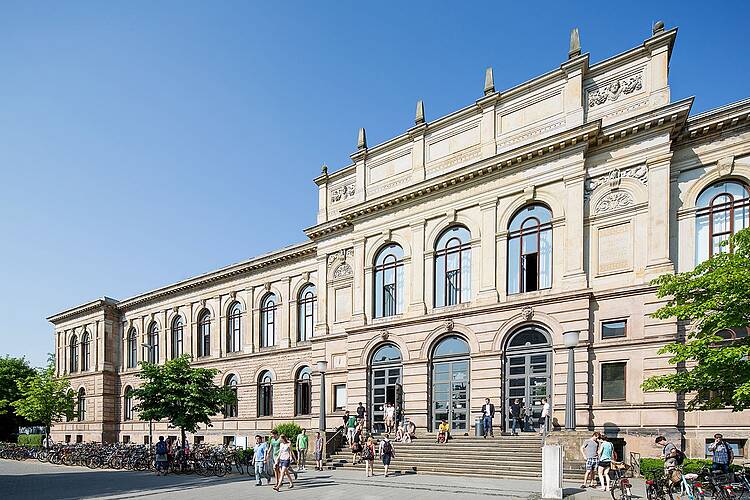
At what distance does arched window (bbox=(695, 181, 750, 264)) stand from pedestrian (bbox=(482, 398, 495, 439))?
10.4 meters

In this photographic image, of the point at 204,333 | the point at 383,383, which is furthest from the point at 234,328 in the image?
the point at 383,383

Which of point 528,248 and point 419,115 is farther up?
point 419,115

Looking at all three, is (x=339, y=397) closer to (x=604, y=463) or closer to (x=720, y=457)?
(x=604, y=463)

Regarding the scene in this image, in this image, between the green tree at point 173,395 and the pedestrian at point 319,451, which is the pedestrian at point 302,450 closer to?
the pedestrian at point 319,451

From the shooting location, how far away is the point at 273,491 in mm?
→ 19172

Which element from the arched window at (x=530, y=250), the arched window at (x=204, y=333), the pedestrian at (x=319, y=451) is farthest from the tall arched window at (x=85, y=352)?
the arched window at (x=530, y=250)

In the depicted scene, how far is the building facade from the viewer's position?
22531 mm

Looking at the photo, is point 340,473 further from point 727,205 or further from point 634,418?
point 727,205

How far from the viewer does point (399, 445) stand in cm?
2605

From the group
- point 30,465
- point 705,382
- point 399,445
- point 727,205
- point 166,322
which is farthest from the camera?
point 166,322

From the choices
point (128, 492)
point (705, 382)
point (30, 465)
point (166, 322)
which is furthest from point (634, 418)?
point (166, 322)

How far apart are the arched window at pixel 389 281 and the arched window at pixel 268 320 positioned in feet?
40.1

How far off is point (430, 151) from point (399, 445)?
15.1 metres

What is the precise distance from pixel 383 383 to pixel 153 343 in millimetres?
30459
